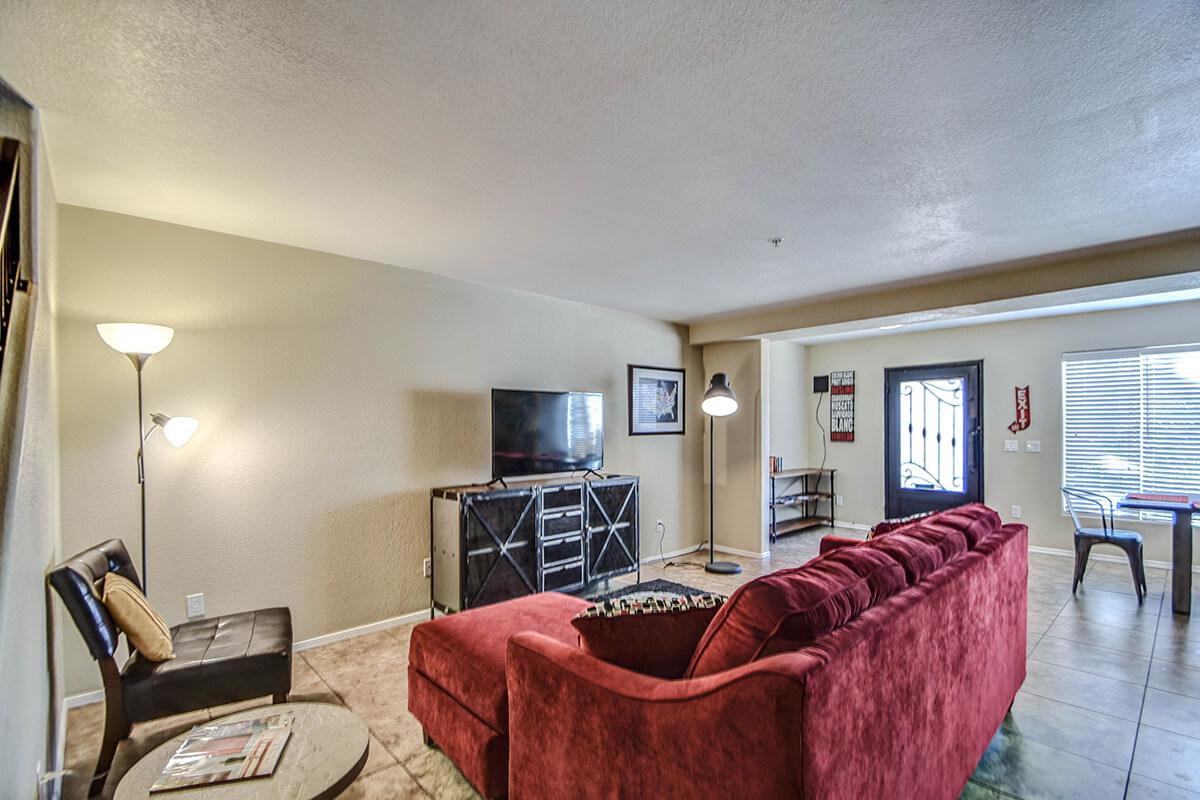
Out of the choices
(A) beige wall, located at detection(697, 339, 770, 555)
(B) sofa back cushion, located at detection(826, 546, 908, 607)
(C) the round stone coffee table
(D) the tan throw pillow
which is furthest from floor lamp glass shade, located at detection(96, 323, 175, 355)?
(A) beige wall, located at detection(697, 339, 770, 555)

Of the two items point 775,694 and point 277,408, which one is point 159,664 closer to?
point 277,408

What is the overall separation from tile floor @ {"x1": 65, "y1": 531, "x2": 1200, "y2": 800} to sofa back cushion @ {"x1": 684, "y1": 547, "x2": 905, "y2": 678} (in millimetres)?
1240

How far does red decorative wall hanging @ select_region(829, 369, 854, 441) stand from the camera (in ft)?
23.3

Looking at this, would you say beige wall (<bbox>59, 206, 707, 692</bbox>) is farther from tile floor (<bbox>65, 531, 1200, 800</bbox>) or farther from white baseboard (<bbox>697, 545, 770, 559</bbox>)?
white baseboard (<bbox>697, 545, 770, 559</bbox>)

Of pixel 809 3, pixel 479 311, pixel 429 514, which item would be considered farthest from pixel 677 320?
pixel 809 3

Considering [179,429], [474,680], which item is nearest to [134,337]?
[179,429]

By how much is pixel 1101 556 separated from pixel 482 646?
6138 millimetres

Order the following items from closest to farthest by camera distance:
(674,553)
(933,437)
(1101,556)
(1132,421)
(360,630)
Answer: (360,630)
(1132,421)
(1101,556)
(674,553)
(933,437)

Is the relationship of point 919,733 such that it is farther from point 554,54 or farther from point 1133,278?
point 1133,278

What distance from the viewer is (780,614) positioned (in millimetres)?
1334

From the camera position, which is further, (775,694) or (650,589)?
(650,589)

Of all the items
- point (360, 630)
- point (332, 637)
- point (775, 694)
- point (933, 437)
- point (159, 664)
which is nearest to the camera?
point (775, 694)

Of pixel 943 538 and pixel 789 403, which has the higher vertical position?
pixel 789 403

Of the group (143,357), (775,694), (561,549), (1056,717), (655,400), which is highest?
(143,357)
